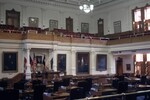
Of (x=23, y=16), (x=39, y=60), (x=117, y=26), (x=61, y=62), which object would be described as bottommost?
(x=61, y=62)

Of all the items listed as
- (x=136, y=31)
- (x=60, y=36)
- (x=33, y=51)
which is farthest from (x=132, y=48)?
(x=33, y=51)

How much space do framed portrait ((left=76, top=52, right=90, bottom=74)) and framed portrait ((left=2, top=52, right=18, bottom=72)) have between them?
19.8 ft

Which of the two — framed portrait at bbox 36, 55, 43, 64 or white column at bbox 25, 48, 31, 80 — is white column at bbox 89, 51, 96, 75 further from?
white column at bbox 25, 48, 31, 80

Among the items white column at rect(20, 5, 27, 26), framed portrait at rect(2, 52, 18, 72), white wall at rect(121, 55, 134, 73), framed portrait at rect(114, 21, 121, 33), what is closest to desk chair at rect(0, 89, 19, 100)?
framed portrait at rect(2, 52, 18, 72)

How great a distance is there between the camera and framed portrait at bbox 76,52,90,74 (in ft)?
71.3

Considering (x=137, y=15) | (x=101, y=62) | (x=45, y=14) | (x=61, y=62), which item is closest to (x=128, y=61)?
(x=101, y=62)

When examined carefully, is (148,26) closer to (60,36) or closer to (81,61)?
(81,61)

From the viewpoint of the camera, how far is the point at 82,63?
21938 millimetres

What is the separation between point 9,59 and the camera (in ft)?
59.0

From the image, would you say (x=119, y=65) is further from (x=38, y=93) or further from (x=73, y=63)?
(x=38, y=93)

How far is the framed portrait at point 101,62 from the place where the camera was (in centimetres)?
2291

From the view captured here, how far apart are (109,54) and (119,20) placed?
4336 mm

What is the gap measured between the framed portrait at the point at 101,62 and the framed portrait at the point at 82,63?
118 centimetres

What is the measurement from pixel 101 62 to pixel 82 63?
89.2 inches
